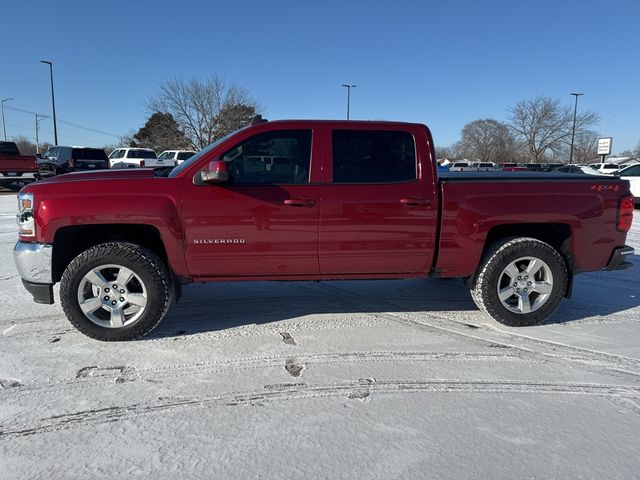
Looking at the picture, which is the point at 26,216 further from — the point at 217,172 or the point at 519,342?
the point at 519,342

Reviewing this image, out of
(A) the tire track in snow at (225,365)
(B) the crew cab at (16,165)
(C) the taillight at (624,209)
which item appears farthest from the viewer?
(B) the crew cab at (16,165)

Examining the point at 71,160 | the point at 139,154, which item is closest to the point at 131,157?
the point at 139,154

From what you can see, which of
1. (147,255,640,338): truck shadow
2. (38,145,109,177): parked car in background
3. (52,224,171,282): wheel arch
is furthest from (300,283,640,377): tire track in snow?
(38,145,109,177): parked car in background

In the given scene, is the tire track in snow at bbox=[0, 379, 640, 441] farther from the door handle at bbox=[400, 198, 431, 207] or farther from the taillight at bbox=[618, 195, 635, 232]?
the taillight at bbox=[618, 195, 635, 232]

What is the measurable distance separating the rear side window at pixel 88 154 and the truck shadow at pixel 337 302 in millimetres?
19614

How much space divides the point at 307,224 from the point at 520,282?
210 cm

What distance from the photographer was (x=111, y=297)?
3.72m

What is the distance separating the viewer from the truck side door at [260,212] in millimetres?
3703

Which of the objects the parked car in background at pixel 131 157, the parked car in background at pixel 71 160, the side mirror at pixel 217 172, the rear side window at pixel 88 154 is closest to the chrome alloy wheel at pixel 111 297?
the side mirror at pixel 217 172

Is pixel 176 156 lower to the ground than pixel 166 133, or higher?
lower

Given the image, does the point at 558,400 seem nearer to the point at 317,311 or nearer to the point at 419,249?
the point at 419,249

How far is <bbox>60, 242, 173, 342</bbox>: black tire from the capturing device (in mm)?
3645

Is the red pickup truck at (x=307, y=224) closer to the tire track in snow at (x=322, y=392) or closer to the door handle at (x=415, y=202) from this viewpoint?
the door handle at (x=415, y=202)

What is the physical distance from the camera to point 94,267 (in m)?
3.66
